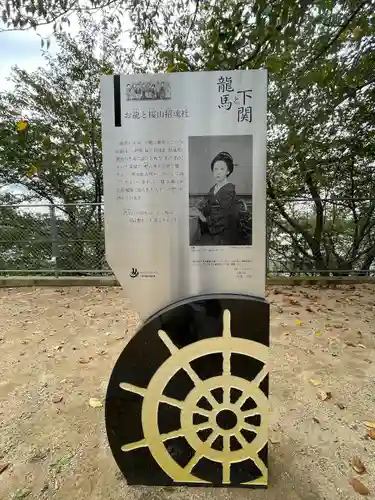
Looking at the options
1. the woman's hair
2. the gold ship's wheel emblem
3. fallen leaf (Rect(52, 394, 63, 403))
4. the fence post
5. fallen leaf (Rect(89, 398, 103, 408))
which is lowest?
fallen leaf (Rect(89, 398, 103, 408))

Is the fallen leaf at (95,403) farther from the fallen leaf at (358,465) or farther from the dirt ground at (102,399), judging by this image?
the fallen leaf at (358,465)

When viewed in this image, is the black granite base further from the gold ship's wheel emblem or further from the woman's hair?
the woman's hair

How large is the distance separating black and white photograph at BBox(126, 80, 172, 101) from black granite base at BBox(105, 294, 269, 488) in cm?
81

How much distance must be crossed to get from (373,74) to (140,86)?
3.33m

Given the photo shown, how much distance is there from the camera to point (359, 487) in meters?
1.44

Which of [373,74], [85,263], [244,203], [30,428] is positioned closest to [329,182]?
[373,74]

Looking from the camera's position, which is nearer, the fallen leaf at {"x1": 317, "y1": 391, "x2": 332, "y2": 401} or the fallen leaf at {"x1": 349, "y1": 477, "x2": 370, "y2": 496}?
the fallen leaf at {"x1": 349, "y1": 477, "x2": 370, "y2": 496}

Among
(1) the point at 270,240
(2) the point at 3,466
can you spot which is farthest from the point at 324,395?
(1) the point at 270,240

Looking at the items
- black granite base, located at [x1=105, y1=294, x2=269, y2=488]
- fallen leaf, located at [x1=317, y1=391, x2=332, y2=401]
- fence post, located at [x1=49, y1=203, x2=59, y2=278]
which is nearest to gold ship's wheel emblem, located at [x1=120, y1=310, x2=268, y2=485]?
black granite base, located at [x1=105, y1=294, x2=269, y2=488]

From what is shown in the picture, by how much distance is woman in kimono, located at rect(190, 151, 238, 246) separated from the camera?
4.08 feet

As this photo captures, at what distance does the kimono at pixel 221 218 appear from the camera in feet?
4.14

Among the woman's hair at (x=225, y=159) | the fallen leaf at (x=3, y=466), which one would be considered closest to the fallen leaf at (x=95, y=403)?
the fallen leaf at (x=3, y=466)

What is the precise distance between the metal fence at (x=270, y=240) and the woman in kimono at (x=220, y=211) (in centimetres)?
398

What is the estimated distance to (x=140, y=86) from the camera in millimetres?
1248
